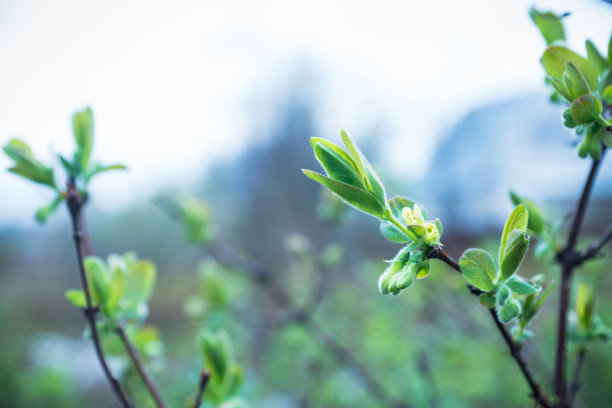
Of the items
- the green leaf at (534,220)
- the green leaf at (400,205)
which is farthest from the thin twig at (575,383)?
the green leaf at (400,205)

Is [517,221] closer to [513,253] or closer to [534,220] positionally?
[513,253]

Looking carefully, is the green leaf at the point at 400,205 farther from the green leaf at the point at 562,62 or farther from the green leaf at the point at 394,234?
the green leaf at the point at 562,62

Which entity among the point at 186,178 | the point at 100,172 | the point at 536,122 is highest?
the point at 100,172

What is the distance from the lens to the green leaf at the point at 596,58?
0.31 meters

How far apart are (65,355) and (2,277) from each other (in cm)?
186

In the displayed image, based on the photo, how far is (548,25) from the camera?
336 millimetres

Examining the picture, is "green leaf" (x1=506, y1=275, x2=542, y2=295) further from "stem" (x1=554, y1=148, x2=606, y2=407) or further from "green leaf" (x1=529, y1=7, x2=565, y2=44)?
"green leaf" (x1=529, y1=7, x2=565, y2=44)

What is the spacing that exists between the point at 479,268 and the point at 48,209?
1.24ft

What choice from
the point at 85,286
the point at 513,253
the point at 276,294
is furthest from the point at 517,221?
the point at 276,294

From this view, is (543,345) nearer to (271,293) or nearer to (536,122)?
(271,293)

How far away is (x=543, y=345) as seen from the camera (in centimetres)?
158

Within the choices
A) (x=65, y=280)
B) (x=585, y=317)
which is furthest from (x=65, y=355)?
(x=585, y=317)

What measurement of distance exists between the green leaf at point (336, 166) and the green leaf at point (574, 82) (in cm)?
17

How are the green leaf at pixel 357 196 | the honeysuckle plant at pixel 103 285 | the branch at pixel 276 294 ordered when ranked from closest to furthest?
the green leaf at pixel 357 196, the honeysuckle plant at pixel 103 285, the branch at pixel 276 294
